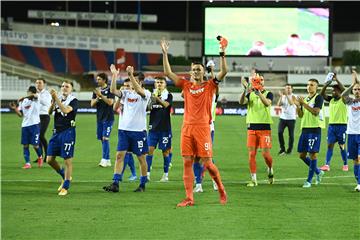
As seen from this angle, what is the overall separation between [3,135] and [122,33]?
40686mm

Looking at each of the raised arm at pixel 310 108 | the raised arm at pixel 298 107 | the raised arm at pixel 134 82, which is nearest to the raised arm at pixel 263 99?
the raised arm at pixel 298 107

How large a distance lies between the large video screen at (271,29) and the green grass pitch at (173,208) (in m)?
33.5

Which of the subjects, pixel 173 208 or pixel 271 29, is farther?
pixel 271 29

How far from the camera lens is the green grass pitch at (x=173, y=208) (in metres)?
9.64

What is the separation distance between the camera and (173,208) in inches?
453

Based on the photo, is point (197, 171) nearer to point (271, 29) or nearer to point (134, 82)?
point (134, 82)

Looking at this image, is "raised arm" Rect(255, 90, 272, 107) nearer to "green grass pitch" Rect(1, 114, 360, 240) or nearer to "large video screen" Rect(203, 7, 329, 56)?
"green grass pitch" Rect(1, 114, 360, 240)

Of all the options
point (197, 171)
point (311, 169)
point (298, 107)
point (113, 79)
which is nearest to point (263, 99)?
point (298, 107)

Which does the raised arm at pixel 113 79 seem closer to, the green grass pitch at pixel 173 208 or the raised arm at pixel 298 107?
A: the green grass pitch at pixel 173 208

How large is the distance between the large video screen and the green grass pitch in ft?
110

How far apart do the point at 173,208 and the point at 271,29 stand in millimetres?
41704

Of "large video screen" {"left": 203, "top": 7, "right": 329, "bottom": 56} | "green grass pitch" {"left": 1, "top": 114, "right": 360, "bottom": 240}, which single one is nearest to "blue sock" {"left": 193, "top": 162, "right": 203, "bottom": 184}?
"green grass pitch" {"left": 1, "top": 114, "right": 360, "bottom": 240}

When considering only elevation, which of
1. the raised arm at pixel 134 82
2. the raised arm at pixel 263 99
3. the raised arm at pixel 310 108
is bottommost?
the raised arm at pixel 310 108

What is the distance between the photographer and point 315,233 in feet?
31.5
